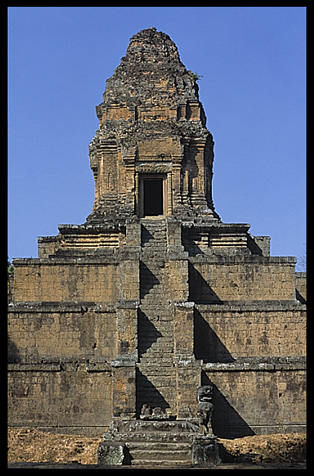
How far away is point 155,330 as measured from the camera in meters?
19.2

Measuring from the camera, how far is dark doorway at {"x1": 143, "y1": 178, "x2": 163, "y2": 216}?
84.4 feet

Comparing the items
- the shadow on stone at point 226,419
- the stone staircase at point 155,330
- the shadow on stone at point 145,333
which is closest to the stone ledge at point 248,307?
the stone staircase at point 155,330

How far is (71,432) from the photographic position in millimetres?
17859

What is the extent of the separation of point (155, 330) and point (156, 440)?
14.2ft

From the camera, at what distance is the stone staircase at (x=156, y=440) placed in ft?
48.6

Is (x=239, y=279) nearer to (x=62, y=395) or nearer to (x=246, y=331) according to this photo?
(x=246, y=331)

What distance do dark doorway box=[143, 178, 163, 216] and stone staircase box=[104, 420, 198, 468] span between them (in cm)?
1120

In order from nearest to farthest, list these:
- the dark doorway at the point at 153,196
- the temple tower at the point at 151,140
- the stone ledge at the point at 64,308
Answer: the stone ledge at the point at 64,308 → the temple tower at the point at 151,140 → the dark doorway at the point at 153,196

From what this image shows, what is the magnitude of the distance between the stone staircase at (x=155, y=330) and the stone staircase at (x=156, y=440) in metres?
1.65

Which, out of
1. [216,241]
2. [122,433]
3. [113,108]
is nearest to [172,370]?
[122,433]

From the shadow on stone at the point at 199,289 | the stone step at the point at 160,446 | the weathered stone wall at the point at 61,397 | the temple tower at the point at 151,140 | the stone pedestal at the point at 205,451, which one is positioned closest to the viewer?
the stone pedestal at the point at 205,451

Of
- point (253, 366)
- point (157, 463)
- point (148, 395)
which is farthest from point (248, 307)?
point (157, 463)

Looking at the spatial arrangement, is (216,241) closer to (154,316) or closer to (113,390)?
(154,316)

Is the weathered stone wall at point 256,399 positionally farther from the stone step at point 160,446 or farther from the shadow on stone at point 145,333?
the stone step at point 160,446
